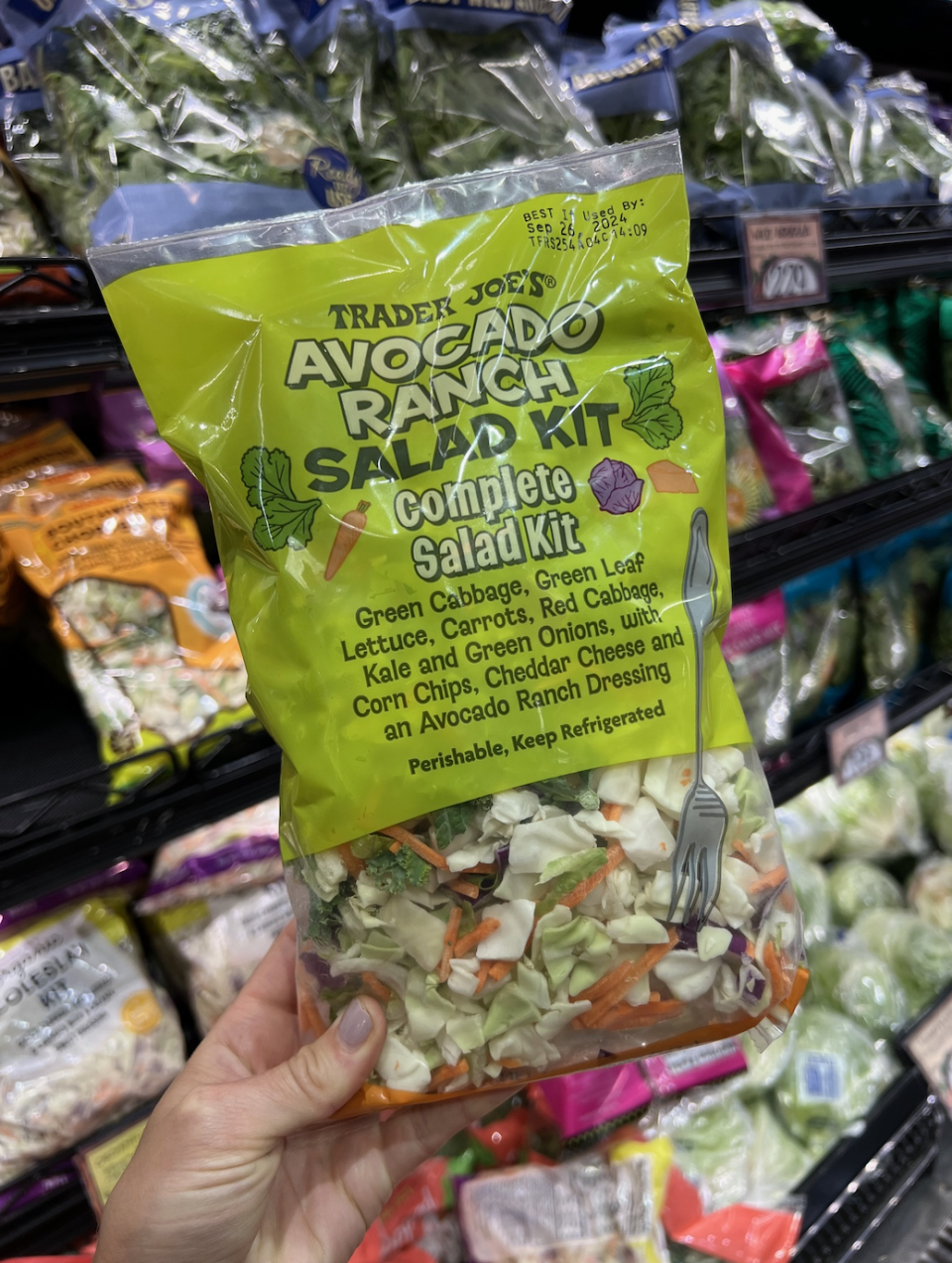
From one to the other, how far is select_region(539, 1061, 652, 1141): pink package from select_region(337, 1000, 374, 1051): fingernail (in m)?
0.62

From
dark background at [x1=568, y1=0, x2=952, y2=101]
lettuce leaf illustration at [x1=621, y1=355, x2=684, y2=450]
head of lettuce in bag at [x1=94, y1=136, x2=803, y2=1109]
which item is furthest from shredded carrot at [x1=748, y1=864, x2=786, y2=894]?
dark background at [x1=568, y1=0, x2=952, y2=101]

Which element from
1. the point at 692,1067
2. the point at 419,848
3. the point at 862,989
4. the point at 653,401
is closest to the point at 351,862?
the point at 419,848

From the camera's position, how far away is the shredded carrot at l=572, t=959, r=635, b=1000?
569 mm

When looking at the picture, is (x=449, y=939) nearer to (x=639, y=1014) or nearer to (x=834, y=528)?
(x=639, y=1014)

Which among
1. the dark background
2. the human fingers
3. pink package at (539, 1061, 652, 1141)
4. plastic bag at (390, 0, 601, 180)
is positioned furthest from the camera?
the dark background

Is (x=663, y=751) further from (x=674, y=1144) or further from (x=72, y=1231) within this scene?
(x=674, y=1144)

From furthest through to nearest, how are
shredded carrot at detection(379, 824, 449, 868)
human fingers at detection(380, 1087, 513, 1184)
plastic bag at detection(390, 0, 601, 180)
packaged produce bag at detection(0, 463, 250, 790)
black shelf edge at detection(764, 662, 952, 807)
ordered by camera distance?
black shelf edge at detection(764, 662, 952, 807), plastic bag at detection(390, 0, 601, 180), packaged produce bag at detection(0, 463, 250, 790), human fingers at detection(380, 1087, 513, 1184), shredded carrot at detection(379, 824, 449, 868)

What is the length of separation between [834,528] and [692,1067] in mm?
849

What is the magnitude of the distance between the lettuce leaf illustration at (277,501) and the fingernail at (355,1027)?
34 centimetres

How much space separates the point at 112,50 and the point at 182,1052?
1048mm

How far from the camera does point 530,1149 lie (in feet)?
3.64

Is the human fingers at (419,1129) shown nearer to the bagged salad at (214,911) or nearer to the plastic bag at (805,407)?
the bagged salad at (214,911)

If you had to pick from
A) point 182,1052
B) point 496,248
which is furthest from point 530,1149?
point 496,248

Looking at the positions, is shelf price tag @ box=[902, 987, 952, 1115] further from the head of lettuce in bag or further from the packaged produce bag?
the packaged produce bag
